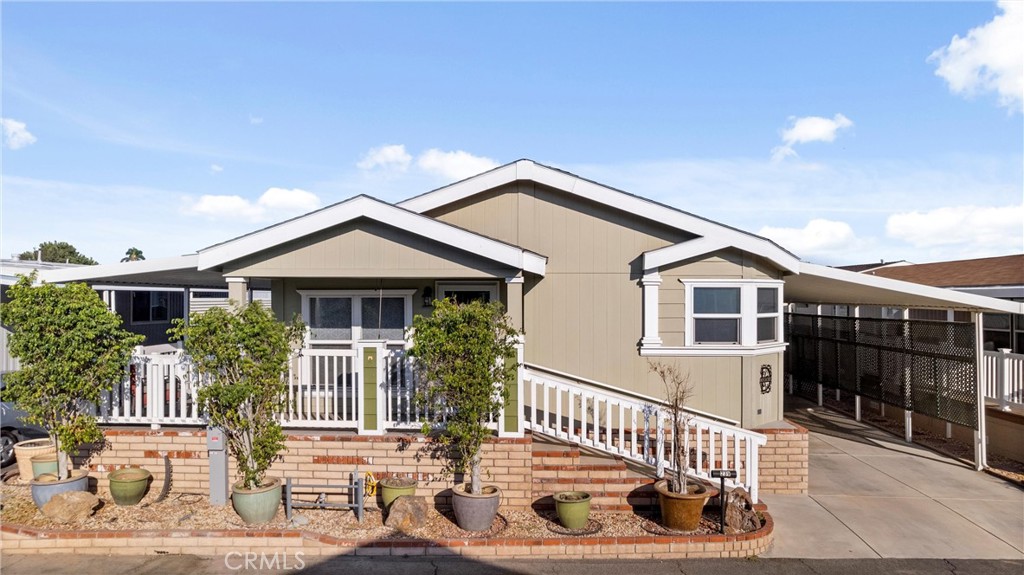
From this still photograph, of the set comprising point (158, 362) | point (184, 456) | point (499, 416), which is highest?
point (158, 362)

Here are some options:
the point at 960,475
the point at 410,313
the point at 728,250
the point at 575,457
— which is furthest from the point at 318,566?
the point at 960,475

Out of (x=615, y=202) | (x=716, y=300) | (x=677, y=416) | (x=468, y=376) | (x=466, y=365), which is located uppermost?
(x=615, y=202)

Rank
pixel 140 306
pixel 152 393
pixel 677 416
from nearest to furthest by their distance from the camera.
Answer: pixel 677 416 < pixel 152 393 < pixel 140 306

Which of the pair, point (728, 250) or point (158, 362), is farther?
point (728, 250)

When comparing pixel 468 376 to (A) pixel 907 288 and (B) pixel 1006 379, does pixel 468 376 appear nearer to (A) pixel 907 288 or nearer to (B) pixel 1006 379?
(A) pixel 907 288

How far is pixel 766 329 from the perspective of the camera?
9016mm

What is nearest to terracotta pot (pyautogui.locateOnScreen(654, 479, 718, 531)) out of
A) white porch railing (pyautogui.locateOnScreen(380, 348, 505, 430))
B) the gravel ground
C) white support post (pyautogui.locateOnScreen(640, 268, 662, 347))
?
the gravel ground

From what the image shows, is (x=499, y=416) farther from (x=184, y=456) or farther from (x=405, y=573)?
(x=184, y=456)

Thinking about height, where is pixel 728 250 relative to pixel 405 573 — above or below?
above

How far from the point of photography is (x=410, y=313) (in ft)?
31.0

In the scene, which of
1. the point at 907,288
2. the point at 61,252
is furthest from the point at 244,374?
the point at 61,252

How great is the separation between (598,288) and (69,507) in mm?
7248

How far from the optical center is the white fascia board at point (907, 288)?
29.1ft

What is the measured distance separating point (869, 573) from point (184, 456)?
7955 mm
